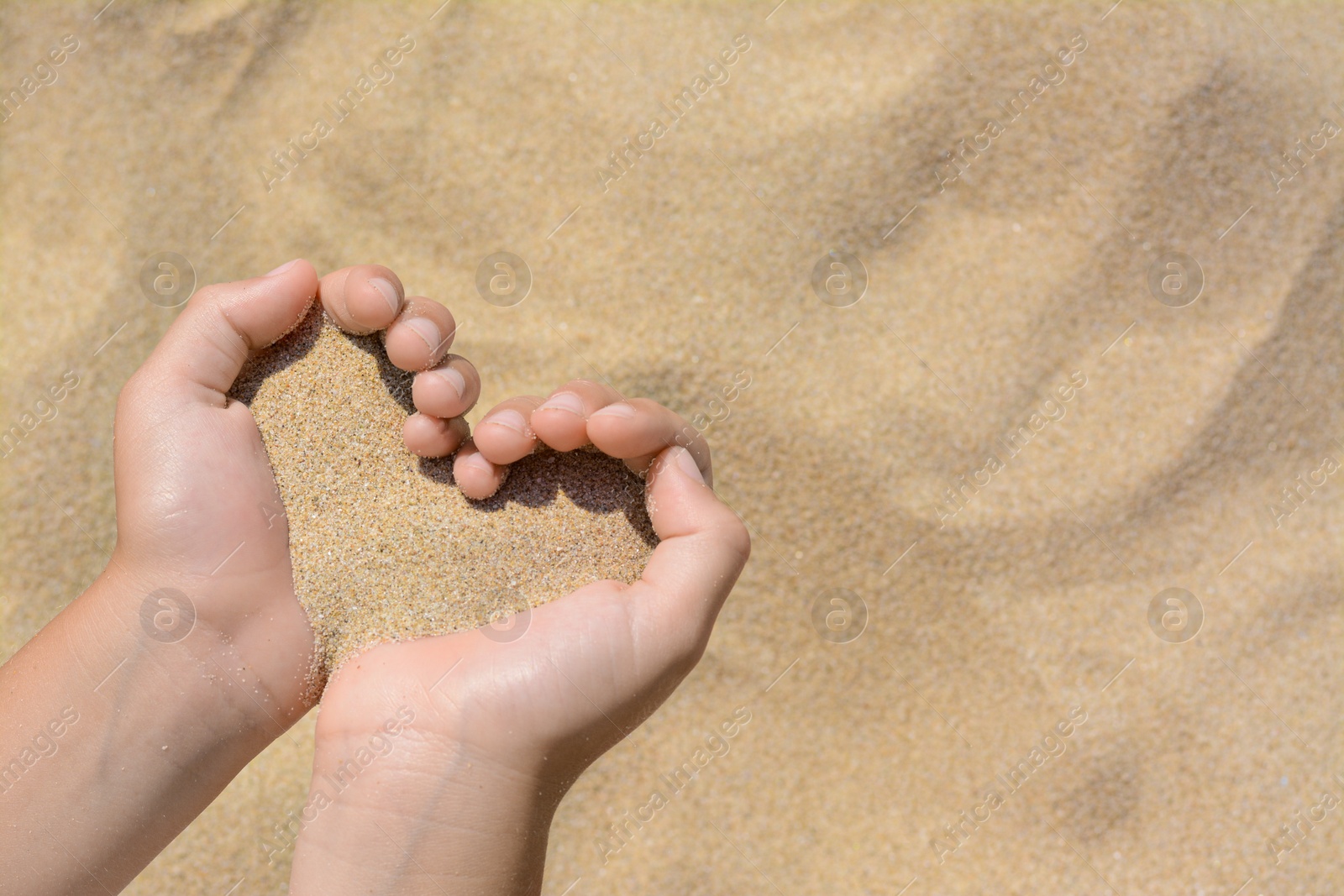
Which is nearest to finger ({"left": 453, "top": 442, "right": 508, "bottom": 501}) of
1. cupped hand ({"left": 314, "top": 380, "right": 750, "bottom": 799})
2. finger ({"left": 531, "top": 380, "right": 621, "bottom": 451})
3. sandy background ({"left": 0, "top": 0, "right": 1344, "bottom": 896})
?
cupped hand ({"left": 314, "top": 380, "right": 750, "bottom": 799})

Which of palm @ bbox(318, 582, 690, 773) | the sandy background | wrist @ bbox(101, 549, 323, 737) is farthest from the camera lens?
the sandy background

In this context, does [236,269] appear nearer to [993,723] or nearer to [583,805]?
[583,805]

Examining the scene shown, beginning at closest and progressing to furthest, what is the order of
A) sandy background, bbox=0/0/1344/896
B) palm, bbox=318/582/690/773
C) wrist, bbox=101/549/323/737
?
1. palm, bbox=318/582/690/773
2. wrist, bbox=101/549/323/737
3. sandy background, bbox=0/0/1344/896

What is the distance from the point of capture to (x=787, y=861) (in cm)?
221

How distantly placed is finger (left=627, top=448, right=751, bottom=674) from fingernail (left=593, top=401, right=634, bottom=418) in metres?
0.14

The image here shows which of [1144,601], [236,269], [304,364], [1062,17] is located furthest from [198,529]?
[1062,17]

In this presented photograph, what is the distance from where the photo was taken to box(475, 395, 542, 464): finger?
1739 millimetres

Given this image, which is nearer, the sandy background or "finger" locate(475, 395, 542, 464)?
"finger" locate(475, 395, 542, 464)

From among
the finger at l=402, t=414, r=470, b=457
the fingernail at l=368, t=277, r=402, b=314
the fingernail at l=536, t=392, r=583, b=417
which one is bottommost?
the fingernail at l=536, t=392, r=583, b=417

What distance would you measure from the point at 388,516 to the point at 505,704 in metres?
0.43

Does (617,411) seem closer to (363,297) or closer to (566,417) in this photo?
(566,417)

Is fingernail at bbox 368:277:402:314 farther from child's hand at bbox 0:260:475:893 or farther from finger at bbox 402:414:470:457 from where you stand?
finger at bbox 402:414:470:457

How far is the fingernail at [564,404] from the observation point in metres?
1.73

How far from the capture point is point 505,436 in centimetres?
174
